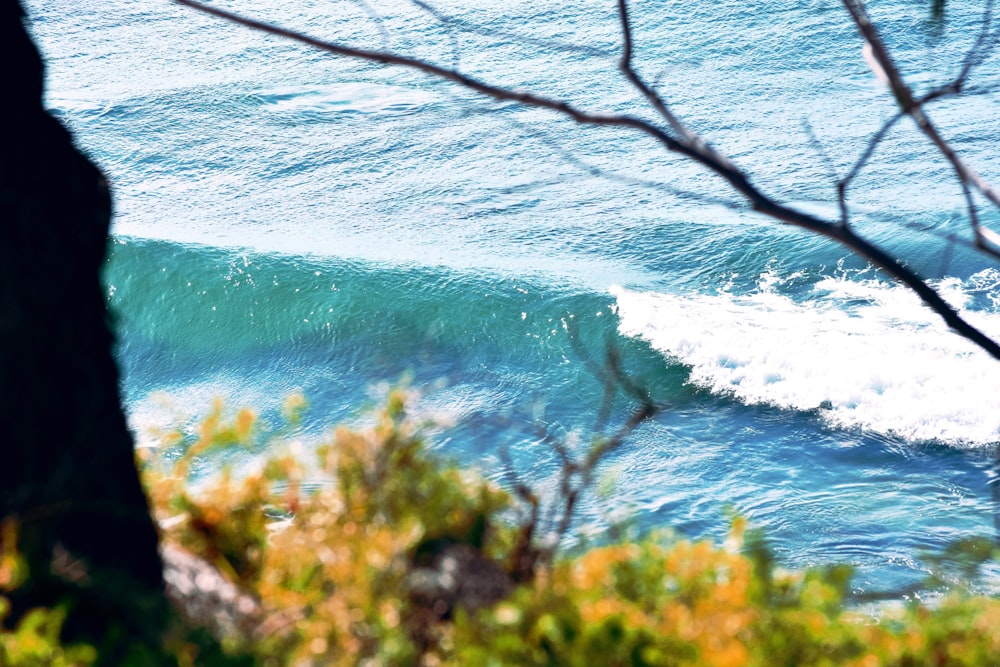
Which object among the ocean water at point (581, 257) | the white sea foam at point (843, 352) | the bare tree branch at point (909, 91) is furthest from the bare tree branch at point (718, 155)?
the white sea foam at point (843, 352)

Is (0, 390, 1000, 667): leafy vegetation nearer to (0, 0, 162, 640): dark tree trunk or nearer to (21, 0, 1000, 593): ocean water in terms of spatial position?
(0, 0, 162, 640): dark tree trunk

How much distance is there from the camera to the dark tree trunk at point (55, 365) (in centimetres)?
112

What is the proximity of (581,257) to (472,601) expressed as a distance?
3.59 m

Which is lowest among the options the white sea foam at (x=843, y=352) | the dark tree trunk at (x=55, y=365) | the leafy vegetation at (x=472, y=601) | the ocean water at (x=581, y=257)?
the white sea foam at (x=843, y=352)

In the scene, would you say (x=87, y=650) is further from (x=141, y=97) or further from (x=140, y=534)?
(x=141, y=97)

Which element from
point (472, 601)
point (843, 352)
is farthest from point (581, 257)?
point (472, 601)

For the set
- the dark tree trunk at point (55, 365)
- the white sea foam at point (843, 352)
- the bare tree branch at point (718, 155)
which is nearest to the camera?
the bare tree branch at point (718, 155)

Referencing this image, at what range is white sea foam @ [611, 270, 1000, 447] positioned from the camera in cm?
366

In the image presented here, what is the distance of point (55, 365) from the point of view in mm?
1156

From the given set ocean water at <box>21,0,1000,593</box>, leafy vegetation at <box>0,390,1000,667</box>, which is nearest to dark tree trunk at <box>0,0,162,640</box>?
leafy vegetation at <box>0,390,1000,667</box>

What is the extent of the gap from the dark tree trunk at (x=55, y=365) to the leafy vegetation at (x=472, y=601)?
0.06 m

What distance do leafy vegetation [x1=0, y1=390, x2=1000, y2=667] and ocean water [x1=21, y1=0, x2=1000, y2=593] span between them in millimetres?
1170

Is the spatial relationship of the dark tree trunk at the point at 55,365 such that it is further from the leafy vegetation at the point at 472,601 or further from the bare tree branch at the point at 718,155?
the bare tree branch at the point at 718,155

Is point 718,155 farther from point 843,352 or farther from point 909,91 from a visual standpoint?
point 843,352
